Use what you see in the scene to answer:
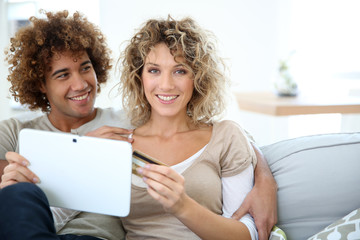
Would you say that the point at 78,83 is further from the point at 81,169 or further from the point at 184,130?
the point at 81,169

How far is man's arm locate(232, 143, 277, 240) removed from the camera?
1244mm

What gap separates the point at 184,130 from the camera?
149cm

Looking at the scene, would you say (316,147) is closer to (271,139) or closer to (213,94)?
(213,94)

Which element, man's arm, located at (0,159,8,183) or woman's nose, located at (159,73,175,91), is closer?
woman's nose, located at (159,73,175,91)

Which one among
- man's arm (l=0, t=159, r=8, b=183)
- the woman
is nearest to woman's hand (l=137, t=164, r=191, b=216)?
the woman

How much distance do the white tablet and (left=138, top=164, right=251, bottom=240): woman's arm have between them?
10 centimetres

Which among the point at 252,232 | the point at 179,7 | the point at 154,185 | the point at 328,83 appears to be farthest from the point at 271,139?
the point at 154,185

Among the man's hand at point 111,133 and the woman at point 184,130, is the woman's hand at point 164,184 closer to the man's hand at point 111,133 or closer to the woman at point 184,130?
the woman at point 184,130

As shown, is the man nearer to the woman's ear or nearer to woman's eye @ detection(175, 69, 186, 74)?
the woman's ear

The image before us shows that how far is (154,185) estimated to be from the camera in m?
0.99

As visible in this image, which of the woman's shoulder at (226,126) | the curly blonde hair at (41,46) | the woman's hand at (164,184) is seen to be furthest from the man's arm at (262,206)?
the curly blonde hair at (41,46)

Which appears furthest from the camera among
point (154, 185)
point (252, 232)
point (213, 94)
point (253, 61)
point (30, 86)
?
point (253, 61)

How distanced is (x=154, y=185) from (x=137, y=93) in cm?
60

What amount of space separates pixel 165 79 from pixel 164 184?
0.46 meters
